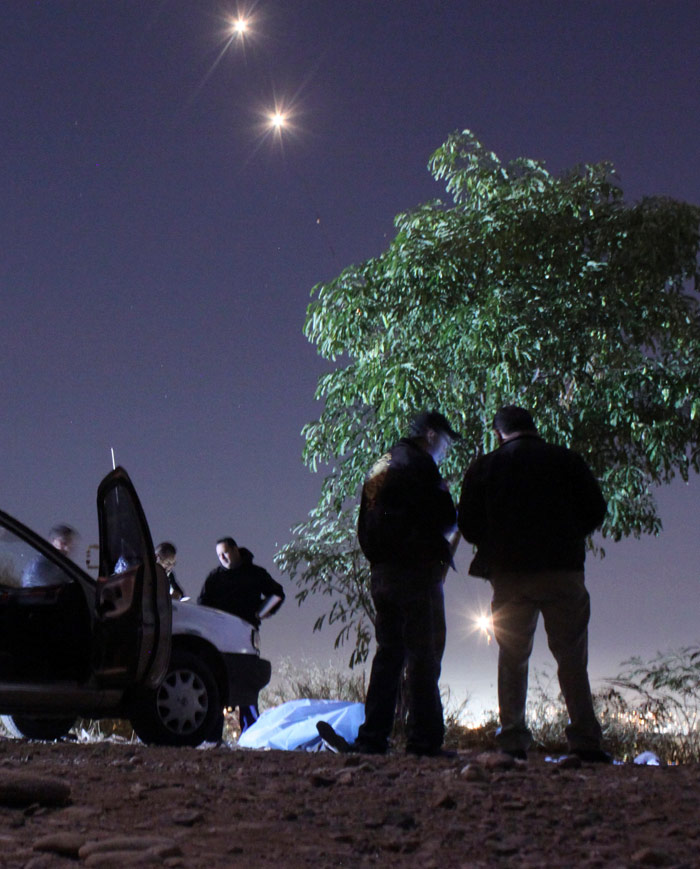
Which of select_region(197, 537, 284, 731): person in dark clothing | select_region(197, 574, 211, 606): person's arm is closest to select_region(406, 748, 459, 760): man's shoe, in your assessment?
select_region(197, 537, 284, 731): person in dark clothing

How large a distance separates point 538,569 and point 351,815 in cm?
245

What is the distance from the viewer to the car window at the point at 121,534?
690cm

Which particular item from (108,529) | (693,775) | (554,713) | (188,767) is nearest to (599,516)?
(693,775)

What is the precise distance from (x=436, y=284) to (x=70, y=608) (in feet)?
18.9

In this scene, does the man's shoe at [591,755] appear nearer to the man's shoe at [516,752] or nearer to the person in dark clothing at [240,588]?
the man's shoe at [516,752]

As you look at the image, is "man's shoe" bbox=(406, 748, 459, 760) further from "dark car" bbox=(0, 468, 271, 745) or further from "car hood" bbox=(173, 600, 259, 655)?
"car hood" bbox=(173, 600, 259, 655)

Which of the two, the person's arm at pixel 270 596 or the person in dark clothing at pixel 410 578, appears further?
the person's arm at pixel 270 596

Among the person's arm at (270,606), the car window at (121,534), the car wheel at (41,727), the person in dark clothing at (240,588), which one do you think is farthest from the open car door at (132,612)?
the person's arm at (270,606)

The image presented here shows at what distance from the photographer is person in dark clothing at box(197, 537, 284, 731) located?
10.1m

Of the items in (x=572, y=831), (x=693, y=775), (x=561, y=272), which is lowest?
(x=572, y=831)

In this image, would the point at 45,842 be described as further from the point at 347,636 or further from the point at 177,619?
the point at 347,636

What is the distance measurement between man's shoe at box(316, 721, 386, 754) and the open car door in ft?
3.57

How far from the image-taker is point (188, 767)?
553cm

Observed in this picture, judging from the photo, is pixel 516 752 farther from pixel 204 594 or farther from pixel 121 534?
pixel 204 594
